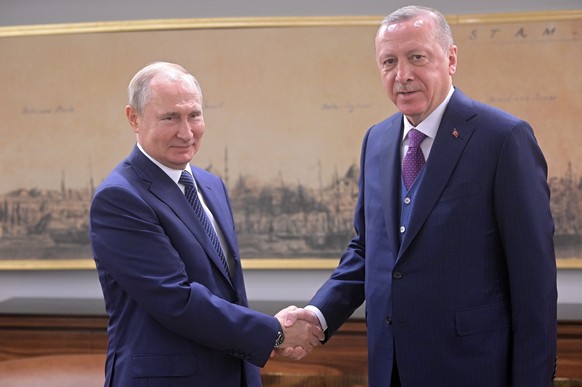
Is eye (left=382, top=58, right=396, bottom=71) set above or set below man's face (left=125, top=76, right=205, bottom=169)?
above

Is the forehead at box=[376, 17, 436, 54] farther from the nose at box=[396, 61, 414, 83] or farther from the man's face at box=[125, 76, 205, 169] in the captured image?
the man's face at box=[125, 76, 205, 169]

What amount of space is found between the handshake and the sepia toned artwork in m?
1.45

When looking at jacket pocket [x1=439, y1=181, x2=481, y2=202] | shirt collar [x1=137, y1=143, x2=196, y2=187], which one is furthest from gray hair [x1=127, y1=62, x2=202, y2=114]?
jacket pocket [x1=439, y1=181, x2=481, y2=202]

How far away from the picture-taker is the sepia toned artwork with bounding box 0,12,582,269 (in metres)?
4.34

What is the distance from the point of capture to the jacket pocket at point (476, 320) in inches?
94.9

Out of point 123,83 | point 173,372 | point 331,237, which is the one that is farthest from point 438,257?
point 123,83

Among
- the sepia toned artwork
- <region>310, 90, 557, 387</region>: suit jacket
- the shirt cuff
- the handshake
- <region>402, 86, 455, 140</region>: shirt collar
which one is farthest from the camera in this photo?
the sepia toned artwork

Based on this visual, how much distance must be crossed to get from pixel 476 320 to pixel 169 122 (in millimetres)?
1213

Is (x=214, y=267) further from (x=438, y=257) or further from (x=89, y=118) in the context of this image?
(x=89, y=118)

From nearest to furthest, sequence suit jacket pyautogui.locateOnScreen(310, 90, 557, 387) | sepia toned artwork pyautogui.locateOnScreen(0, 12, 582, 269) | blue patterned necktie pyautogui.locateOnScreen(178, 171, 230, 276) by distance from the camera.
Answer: suit jacket pyautogui.locateOnScreen(310, 90, 557, 387), blue patterned necktie pyautogui.locateOnScreen(178, 171, 230, 276), sepia toned artwork pyautogui.locateOnScreen(0, 12, 582, 269)

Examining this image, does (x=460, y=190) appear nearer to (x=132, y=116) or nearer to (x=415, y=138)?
(x=415, y=138)

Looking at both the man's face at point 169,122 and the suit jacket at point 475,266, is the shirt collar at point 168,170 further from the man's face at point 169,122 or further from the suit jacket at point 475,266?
the suit jacket at point 475,266

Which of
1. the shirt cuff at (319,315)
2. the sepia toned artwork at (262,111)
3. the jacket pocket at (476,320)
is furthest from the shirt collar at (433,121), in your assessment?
the sepia toned artwork at (262,111)

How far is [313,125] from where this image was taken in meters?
4.55
